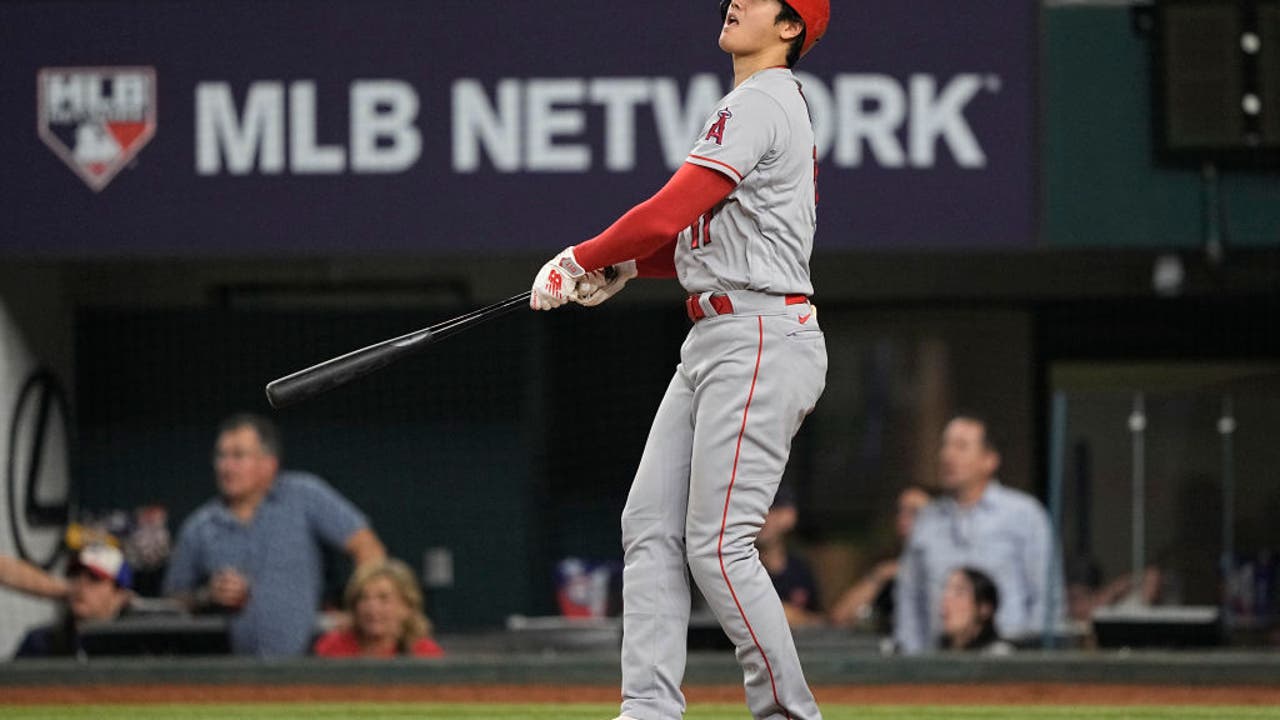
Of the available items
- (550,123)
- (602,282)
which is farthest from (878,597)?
(602,282)

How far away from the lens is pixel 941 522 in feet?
24.3

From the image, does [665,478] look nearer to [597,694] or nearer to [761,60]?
[761,60]

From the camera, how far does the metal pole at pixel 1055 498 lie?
771 cm

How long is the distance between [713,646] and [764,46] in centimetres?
325

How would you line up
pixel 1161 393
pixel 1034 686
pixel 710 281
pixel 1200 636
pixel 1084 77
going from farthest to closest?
pixel 1161 393 → pixel 1084 77 → pixel 1200 636 → pixel 1034 686 → pixel 710 281

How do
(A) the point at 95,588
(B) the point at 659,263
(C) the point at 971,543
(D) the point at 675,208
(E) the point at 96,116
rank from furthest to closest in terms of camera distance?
(E) the point at 96,116 < (A) the point at 95,588 < (C) the point at 971,543 < (B) the point at 659,263 < (D) the point at 675,208

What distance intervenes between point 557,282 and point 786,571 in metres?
4.31

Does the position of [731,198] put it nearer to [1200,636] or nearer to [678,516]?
[678,516]

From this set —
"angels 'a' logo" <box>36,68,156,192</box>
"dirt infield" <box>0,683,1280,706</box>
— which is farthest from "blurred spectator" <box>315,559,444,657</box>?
"angels 'a' logo" <box>36,68,156,192</box>

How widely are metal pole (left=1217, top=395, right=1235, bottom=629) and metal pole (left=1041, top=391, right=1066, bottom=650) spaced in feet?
2.27

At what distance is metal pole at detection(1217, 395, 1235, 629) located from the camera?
27.0ft

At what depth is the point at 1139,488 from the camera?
27.9ft

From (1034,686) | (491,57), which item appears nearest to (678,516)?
(1034,686)

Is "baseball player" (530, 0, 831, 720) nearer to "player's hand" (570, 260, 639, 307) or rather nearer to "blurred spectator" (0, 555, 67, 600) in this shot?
"player's hand" (570, 260, 639, 307)
